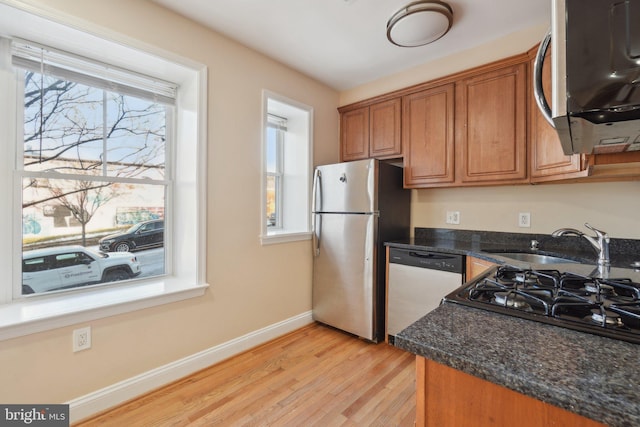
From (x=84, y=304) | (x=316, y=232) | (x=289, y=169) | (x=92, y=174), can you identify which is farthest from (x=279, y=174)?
(x=84, y=304)

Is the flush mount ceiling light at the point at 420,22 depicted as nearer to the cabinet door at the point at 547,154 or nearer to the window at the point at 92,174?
the cabinet door at the point at 547,154

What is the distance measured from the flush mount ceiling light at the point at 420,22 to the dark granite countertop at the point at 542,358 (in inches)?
75.9

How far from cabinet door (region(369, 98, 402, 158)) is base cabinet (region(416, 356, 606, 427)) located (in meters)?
2.41

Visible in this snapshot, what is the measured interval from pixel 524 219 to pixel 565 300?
1.85 m

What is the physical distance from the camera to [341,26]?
7.07ft

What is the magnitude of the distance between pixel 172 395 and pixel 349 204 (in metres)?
1.90

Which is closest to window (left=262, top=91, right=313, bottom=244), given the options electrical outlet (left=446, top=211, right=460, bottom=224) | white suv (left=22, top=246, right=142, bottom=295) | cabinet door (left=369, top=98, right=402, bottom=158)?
cabinet door (left=369, top=98, right=402, bottom=158)

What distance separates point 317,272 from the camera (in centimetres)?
292

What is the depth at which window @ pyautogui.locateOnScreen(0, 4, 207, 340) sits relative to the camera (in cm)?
162

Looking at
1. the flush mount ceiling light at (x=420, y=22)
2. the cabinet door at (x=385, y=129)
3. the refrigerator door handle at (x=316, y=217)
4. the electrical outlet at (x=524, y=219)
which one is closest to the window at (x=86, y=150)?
the refrigerator door handle at (x=316, y=217)

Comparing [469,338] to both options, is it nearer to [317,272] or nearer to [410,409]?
[410,409]

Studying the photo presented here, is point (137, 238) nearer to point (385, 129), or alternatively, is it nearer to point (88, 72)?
point (88, 72)

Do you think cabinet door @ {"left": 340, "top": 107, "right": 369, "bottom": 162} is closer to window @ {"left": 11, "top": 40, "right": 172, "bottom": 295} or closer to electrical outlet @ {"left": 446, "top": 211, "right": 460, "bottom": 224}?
electrical outlet @ {"left": 446, "top": 211, "right": 460, "bottom": 224}

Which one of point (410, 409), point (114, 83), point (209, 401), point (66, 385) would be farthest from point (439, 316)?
point (114, 83)
